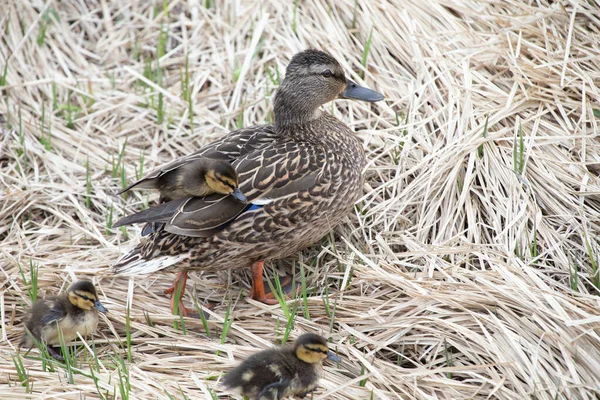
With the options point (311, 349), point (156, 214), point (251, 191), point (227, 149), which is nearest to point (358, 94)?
point (227, 149)

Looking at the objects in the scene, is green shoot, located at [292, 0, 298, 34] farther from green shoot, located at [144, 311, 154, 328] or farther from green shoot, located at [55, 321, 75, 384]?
green shoot, located at [55, 321, 75, 384]

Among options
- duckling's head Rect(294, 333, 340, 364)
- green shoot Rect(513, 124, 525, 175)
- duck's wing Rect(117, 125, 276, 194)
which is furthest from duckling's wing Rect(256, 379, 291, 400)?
green shoot Rect(513, 124, 525, 175)

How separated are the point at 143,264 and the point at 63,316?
48 cm

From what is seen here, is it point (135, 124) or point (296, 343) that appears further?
point (135, 124)

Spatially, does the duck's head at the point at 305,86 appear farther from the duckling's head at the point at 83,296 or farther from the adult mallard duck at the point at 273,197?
the duckling's head at the point at 83,296

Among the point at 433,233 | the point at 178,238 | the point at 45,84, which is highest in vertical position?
the point at 45,84

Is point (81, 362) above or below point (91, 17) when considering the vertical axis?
below

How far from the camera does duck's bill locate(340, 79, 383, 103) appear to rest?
14.9 feet

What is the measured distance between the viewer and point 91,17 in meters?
5.78

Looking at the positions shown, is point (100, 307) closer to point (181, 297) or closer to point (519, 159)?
point (181, 297)

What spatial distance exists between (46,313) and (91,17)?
2.84 meters

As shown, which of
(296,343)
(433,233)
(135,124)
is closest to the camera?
(296,343)

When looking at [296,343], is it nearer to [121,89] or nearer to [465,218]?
[465,218]

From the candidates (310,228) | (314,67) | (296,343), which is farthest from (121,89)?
(296,343)
